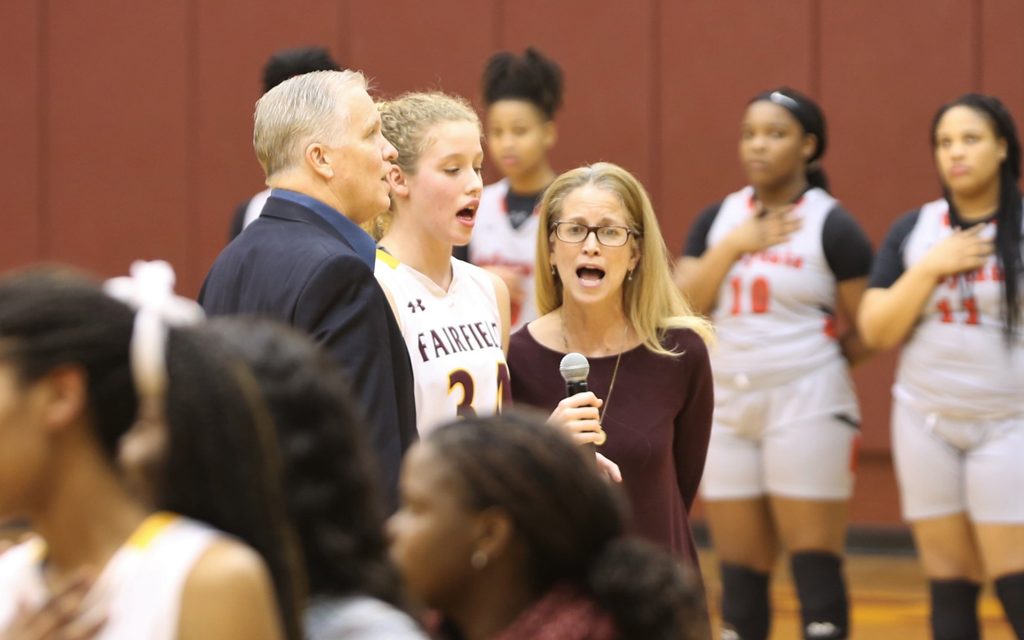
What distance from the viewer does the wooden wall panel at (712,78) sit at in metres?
7.94

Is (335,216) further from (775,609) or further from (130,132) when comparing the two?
(130,132)

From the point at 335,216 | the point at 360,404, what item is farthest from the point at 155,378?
the point at 335,216

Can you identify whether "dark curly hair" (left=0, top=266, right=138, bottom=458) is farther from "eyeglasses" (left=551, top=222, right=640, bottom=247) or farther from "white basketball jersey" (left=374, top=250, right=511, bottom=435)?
"eyeglasses" (left=551, top=222, right=640, bottom=247)

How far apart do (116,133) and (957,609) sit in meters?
5.68

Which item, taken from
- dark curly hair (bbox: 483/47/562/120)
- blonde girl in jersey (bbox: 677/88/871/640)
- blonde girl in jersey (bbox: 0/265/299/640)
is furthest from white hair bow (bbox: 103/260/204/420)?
dark curly hair (bbox: 483/47/562/120)

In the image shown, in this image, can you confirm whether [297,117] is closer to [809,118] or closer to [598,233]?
[598,233]

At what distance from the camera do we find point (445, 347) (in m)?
3.64

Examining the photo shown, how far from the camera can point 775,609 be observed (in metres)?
6.94

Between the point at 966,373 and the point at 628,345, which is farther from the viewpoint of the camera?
the point at 966,373

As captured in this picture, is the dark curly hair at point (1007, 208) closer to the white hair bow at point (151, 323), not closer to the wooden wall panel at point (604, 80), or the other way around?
the wooden wall panel at point (604, 80)

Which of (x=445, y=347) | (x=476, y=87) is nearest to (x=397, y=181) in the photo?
(x=445, y=347)

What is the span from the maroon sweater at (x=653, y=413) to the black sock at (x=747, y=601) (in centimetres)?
148

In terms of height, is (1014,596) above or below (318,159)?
below

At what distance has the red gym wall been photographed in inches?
307
